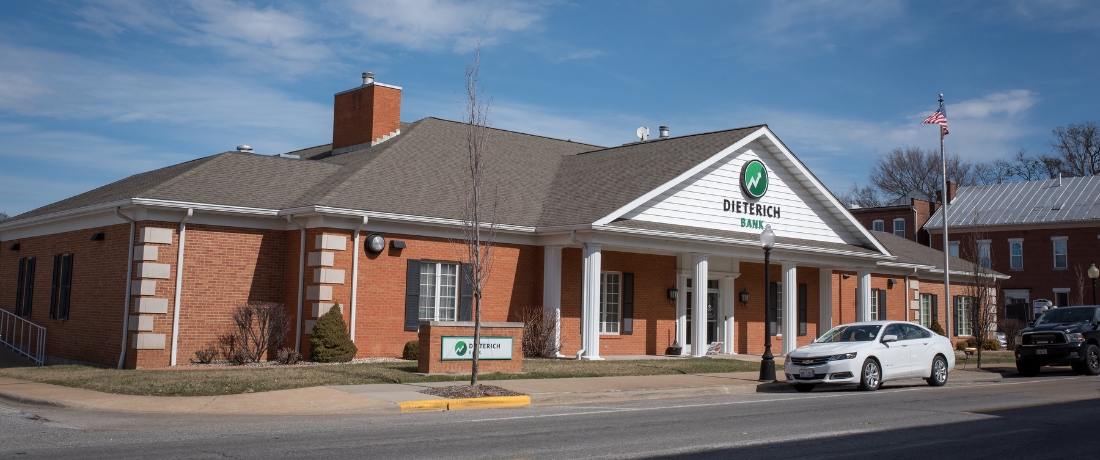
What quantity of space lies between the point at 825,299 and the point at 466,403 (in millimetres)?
18493

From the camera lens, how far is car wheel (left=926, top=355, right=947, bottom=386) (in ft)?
64.4

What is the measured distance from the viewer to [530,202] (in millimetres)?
25375

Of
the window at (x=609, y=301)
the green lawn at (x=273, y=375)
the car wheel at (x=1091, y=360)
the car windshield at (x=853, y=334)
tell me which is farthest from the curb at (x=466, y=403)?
the car wheel at (x=1091, y=360)

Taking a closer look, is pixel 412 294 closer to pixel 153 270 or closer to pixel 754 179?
pixel 153 270

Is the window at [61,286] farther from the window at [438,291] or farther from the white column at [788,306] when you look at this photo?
the white column at [788,306]

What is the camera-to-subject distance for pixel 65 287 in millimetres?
22609

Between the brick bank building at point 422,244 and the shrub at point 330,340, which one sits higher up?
the brick bank building at point 422,244

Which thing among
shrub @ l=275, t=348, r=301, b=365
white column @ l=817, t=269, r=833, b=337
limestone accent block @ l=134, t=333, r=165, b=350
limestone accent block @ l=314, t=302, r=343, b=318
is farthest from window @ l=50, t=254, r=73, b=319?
white column @ l=817, t=269, r=833, b=337

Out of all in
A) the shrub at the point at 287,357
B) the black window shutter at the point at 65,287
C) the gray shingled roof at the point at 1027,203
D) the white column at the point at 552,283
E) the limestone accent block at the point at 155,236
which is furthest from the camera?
the gray shingled roof at the point at 1027,203

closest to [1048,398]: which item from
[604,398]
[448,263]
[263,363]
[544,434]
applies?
[604,398]

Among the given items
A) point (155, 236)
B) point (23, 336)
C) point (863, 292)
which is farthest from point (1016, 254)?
point (23, 336)

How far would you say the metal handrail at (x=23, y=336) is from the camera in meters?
22.9

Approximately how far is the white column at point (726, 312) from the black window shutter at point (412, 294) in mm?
10180

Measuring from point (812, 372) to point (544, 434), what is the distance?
8.51 metres
